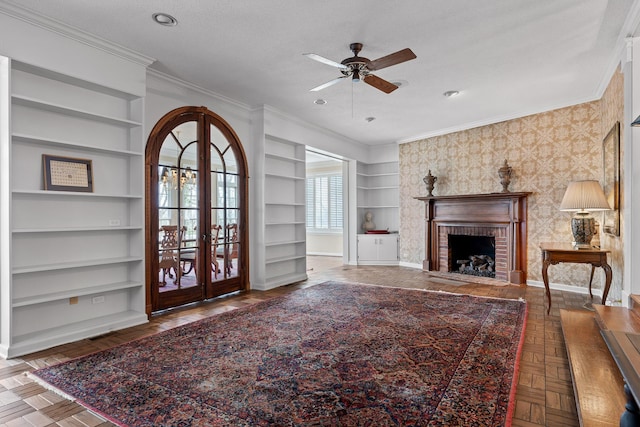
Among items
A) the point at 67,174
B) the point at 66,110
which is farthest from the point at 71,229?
the point at 66,110

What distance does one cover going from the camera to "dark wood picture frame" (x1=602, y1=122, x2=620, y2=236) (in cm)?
390

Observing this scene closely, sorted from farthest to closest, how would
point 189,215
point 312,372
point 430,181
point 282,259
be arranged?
point 430,181 → point 282,259 → point 189,215 → point 312,372

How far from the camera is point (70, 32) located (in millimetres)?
3219

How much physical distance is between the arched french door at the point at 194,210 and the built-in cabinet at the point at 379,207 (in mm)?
3422

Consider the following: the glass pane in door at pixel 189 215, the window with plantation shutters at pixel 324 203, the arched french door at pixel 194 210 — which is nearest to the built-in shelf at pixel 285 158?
the arched french door at pixel 194 210

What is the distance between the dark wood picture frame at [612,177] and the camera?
12.8 ft

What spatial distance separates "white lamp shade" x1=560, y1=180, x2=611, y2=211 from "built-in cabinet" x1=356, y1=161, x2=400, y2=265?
13.0 ft

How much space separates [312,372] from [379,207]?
20.2ft

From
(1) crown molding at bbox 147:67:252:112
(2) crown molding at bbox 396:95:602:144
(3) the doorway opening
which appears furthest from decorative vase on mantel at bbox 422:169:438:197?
(1) crown molding at bbox 147:67:252:112

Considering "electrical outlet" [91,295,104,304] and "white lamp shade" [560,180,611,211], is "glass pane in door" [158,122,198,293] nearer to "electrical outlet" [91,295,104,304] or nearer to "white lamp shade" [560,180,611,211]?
"electrical outlet" [91,295,104,304]

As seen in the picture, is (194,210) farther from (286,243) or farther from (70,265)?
(286,243)

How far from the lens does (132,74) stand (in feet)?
12.3

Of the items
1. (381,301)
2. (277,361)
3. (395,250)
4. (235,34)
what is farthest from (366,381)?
(395,250)

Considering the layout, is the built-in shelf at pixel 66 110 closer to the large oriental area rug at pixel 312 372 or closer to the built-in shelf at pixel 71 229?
the built-in shelf at pixel 71 229
